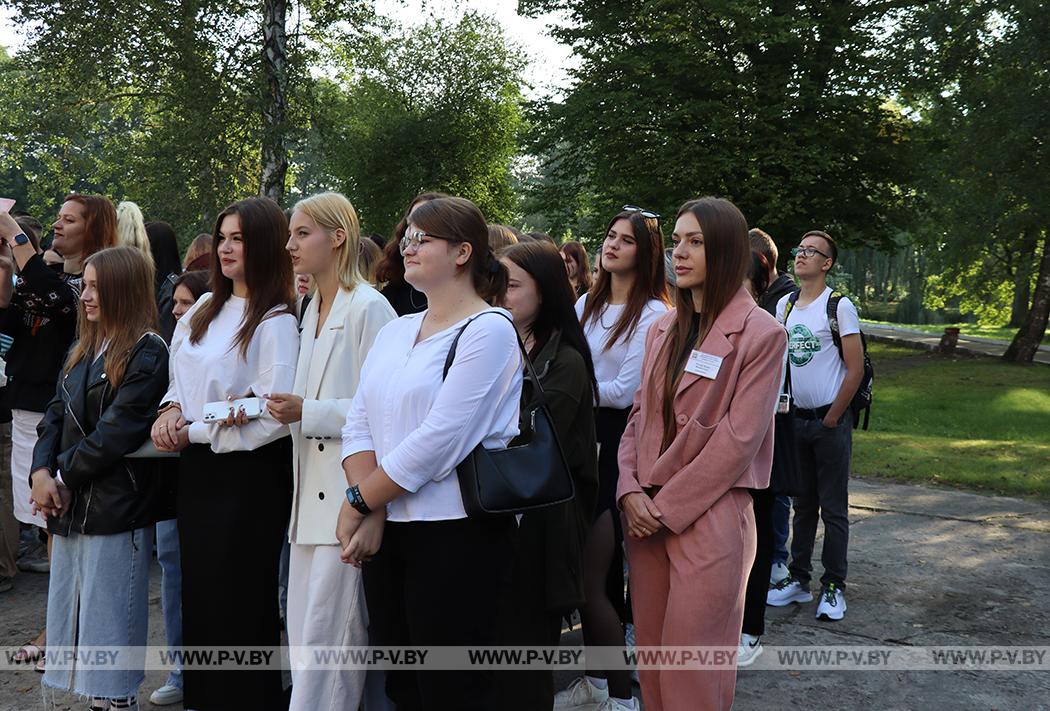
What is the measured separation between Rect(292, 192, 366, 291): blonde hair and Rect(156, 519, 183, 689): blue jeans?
5.42 ft

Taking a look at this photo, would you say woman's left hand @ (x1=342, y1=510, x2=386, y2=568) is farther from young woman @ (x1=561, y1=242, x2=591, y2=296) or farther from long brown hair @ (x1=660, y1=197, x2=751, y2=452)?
young woman @ (x1=561, y1=242, x2=591, y2=296)

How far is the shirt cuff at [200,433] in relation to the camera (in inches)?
148

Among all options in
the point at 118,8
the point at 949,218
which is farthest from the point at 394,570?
the point at 949,218

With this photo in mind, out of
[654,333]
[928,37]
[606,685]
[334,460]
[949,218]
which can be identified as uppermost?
[928,37]

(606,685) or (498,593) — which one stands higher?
(498,593)

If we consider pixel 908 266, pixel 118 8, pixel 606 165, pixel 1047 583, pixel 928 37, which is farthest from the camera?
pixel 908 266

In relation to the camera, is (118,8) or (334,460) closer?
(334,460)

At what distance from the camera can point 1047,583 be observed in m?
6.35

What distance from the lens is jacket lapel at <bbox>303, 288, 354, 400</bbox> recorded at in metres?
3.74

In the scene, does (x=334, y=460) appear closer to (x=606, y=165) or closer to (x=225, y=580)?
(x=225, y=580)

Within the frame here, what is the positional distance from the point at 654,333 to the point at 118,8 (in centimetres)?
1877

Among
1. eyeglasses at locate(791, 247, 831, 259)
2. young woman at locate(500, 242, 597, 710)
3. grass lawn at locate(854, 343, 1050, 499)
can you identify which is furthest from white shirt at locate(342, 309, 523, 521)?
grass lawn at locate(854, 343, 1050, 499)

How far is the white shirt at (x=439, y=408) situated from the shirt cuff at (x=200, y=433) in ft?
3.04

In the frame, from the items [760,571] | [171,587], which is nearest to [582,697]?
[760,571]
